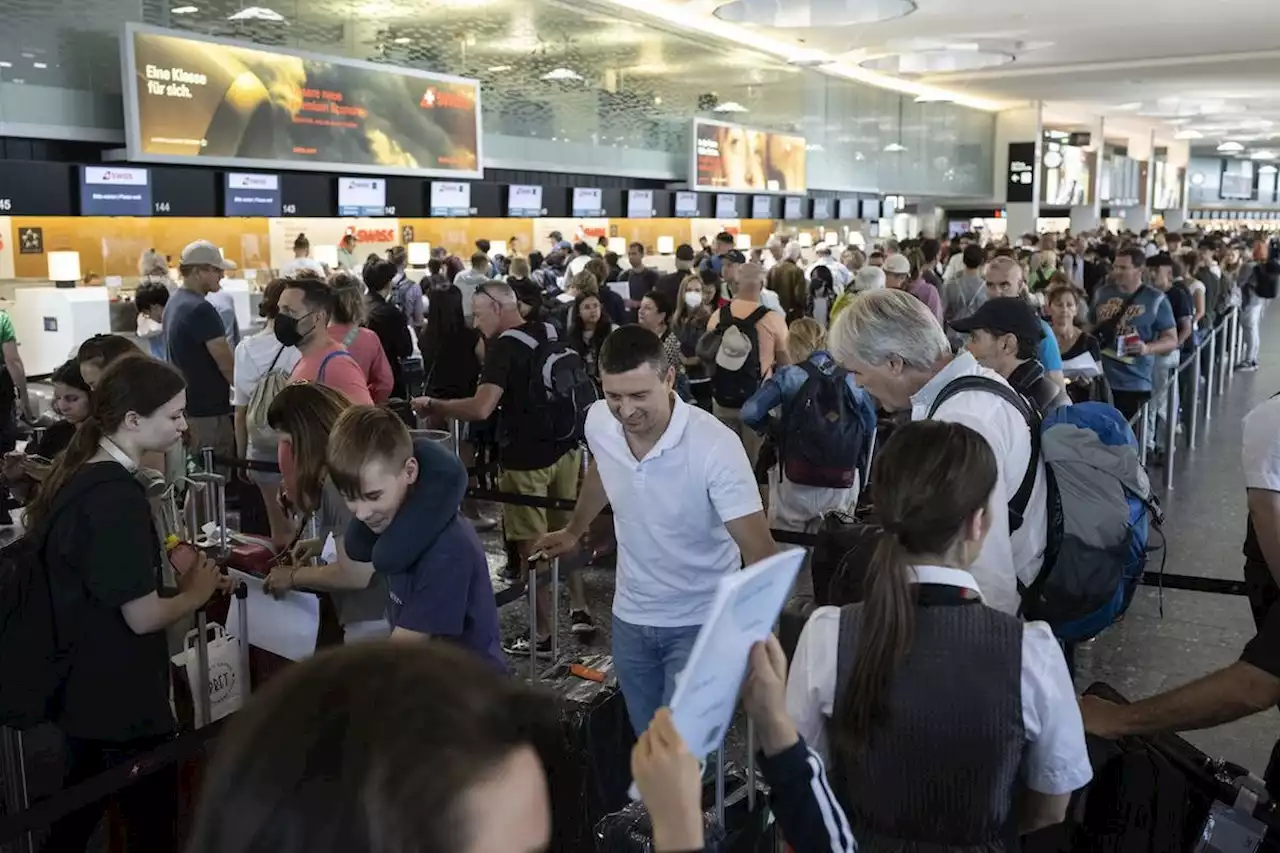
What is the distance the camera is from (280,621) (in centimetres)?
352

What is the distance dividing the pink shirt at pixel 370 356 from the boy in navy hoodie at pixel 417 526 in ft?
11.1

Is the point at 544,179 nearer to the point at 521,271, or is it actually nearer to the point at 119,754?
the point at 521,271

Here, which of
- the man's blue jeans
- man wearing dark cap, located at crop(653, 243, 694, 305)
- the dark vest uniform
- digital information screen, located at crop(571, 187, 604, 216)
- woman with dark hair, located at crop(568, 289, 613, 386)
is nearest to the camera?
the dark vest uniform

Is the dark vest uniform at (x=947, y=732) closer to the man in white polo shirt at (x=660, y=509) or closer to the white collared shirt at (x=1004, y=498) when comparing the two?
the white collared shirt at (x=1004, y=498)

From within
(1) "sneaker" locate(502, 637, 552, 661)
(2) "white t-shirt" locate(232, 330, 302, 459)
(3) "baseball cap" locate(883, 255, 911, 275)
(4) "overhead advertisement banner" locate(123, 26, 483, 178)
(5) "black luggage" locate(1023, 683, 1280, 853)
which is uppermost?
(4) "overhead advertisement banner" locate(123, 26, 483, 178)

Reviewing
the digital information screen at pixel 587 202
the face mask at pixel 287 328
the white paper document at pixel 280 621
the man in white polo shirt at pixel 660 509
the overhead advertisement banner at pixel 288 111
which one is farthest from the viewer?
the digital information screen at pixel 587 202

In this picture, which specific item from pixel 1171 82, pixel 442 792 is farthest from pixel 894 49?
pixel 442 792

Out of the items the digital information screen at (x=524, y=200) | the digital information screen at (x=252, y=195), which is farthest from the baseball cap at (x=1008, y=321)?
the digital information screen at (x=524, y=200)

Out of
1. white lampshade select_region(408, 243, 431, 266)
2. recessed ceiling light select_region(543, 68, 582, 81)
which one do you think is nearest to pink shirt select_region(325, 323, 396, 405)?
white lampshade select_region(408, 243, 431, 266)

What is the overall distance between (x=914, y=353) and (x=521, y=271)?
24.5 feet

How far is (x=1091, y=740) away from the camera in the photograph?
2586 mm

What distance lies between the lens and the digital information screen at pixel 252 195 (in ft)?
34.8

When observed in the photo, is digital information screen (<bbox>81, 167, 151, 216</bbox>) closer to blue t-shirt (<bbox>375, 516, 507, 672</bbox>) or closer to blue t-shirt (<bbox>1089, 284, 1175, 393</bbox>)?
blue t-shirt (<bbox>1089, 284, 1175, 393</bbox>)

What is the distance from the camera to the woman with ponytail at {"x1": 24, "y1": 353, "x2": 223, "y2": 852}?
8.72 feet
